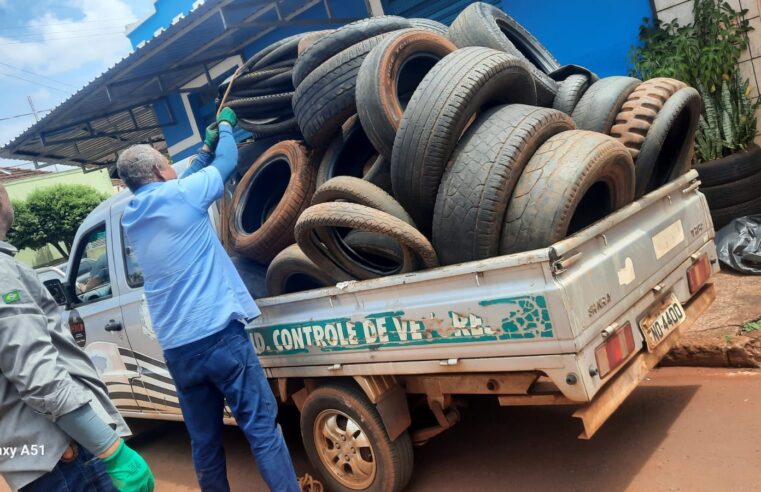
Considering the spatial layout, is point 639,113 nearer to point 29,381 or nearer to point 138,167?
point 138,167

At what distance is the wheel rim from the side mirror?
244 centimetres

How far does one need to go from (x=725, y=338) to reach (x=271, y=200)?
3.21 metres

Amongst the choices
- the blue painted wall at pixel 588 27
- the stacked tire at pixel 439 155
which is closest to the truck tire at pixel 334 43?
the stacked tire at pixel 439 155

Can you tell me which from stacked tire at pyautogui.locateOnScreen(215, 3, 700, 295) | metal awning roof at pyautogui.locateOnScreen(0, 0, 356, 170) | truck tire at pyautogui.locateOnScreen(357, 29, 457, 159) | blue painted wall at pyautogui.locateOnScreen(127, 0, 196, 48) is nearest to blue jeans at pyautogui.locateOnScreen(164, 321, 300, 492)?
stacked tire at pyautogui.locateOnScreen(215, 3, 700, 295)

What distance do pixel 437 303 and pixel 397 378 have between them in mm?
606

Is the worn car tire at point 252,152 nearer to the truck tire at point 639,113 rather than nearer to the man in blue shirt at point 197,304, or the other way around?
the man in blue shirt at point 197,304

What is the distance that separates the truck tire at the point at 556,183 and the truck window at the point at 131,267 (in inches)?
111

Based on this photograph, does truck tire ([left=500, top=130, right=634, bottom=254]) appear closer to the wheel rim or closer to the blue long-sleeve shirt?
the wheel rim

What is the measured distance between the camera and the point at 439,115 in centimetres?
278

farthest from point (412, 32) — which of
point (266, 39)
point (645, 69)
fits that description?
point (266, 39)

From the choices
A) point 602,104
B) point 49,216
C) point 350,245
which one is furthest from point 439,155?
point 49,216

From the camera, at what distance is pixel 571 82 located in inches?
150

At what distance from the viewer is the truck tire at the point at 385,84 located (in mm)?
3121

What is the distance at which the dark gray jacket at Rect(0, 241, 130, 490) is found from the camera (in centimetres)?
188
